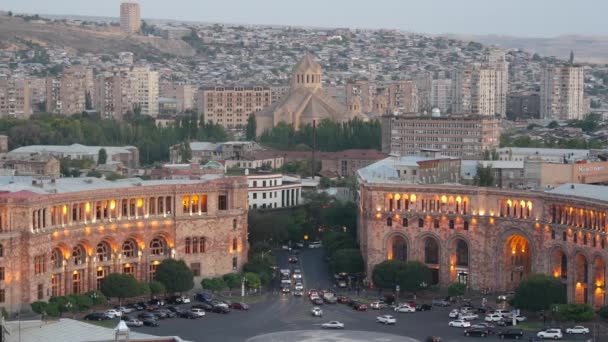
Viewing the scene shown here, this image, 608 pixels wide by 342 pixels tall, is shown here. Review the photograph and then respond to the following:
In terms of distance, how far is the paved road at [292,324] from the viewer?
A: 8106cm

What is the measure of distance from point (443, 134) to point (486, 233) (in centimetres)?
6368

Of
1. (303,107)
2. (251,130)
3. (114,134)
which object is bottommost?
(251,130)

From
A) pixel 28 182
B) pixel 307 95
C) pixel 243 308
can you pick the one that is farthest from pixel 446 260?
pixel 307 95

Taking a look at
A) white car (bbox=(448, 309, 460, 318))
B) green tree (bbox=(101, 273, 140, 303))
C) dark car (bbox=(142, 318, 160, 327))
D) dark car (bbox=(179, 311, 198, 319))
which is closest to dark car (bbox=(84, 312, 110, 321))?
dark car (bbox=(142, 318, 160, 327))

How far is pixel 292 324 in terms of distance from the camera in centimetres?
8475

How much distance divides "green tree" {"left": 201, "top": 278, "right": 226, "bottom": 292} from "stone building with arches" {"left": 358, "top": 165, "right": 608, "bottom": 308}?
29.2ft

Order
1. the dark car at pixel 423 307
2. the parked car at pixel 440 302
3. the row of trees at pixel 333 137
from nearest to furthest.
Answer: the dark car at pixel 423 307 < the parked car at pixel 440 302 < the row of trees at pixel 333 137

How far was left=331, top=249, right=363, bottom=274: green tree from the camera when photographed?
324 ft

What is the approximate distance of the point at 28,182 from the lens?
95.9m

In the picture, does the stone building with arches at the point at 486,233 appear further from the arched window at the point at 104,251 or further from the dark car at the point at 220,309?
the arched window at the point at 104,251

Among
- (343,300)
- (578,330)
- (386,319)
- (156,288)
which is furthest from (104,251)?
(578,330)

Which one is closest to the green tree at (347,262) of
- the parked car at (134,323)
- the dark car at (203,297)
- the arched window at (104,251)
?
the dark car at (203,297)

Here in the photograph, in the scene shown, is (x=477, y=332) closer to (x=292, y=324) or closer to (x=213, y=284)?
(x=292, y=324)

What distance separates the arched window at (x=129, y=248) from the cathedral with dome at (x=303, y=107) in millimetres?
93345
